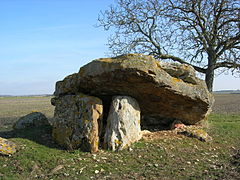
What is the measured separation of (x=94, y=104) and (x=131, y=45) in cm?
999

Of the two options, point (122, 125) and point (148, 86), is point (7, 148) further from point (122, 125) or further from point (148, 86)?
point (148, 86)

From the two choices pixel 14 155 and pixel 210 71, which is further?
pixel 210 71

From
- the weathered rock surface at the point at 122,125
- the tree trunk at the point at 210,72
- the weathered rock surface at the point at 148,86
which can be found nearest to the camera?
the weathered rock surface at the point at 148,86

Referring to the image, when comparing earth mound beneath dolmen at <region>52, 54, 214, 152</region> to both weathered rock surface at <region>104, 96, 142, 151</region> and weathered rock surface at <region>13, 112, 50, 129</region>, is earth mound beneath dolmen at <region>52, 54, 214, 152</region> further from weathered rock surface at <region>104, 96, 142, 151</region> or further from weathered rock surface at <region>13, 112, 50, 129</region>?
weathered rock surface at <region>13, 112, 50, 129</region>

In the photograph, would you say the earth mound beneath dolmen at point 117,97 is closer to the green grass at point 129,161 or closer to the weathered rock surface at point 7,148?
the green grass at point 129,161

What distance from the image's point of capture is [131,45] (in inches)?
715

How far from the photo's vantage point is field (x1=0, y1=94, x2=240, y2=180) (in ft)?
22.5

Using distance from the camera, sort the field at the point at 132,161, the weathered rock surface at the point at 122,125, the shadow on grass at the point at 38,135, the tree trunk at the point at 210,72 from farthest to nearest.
→ 1. the tree trunk at the point at 210,72
2. the shadow on grass at the point at 38,135
3. the weathered rock surface at the point at 122,125
4. the field at the point at 132,161

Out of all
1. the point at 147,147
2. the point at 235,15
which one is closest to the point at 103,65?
the point at 147,147

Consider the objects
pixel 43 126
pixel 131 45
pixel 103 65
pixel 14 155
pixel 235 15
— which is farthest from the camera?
pixel 131 45

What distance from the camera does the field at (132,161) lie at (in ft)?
22.5

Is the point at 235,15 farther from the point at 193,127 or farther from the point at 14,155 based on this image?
the point at 14,155

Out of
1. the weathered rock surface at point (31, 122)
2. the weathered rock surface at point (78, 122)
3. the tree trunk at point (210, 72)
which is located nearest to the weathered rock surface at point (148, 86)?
the weathered rock surface at point (78, 122)

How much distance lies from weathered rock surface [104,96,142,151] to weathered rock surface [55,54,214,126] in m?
0.56
